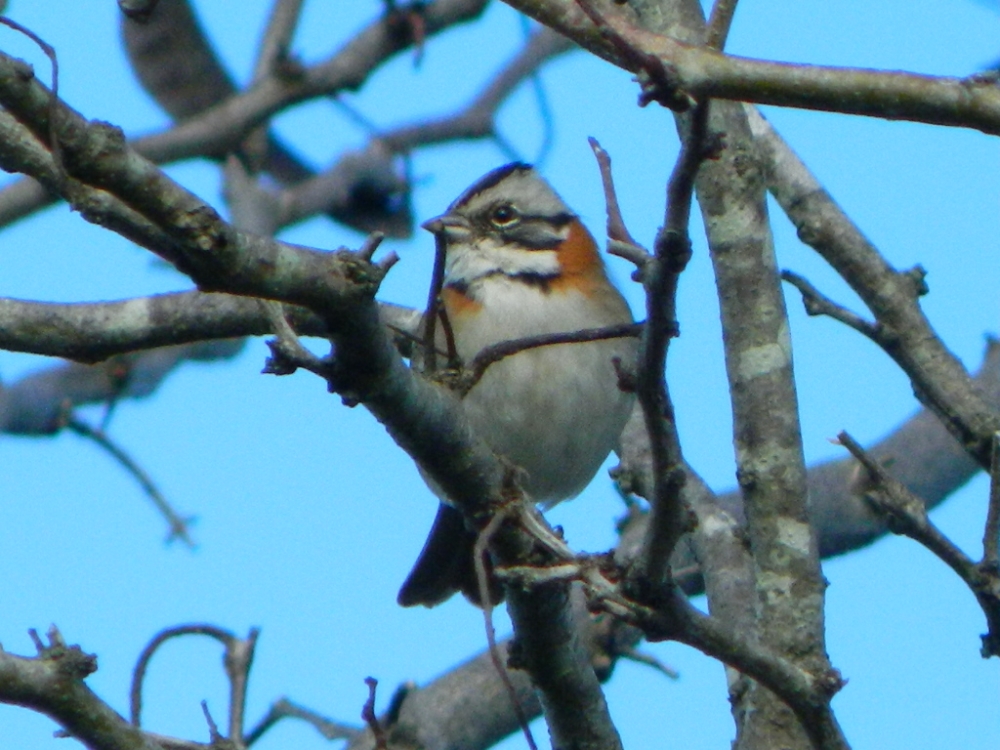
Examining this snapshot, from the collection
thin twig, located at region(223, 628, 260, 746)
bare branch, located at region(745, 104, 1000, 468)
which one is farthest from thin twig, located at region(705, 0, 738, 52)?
thin twig, located at region(223, 628, 260, 746)

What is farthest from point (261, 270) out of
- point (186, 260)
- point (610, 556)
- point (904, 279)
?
point (904, 279)

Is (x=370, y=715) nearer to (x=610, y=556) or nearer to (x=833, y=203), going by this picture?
(x=610, y=556)

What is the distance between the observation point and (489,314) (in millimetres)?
6879

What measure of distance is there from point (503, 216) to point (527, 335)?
3.14ft

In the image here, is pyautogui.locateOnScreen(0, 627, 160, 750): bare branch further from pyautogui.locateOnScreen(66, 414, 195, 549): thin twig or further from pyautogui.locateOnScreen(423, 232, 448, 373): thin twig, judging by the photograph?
pyautogui.locateOnScreen(66, 414, 195, 549): thin twig

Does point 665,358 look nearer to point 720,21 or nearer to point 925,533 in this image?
point 720,21

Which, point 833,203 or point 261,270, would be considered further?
point 833,203

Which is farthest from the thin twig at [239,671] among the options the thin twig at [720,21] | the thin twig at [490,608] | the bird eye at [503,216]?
the bird eye at [503,216]

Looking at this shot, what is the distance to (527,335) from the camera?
6773 mm

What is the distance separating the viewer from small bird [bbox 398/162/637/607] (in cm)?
675

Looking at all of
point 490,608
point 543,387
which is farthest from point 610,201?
point 543,387

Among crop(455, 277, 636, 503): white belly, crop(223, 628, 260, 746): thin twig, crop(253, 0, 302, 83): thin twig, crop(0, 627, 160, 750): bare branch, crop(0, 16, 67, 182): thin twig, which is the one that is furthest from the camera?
crop(253, 0, 302, 83): thin twig

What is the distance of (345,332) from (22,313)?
4.77 ft

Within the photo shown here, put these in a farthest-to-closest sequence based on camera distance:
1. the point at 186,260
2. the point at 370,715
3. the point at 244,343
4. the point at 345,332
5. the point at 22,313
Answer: the point at 244,343, the point at 22,313, the point at 370,715, the point at 345,332, the point at 186,260
